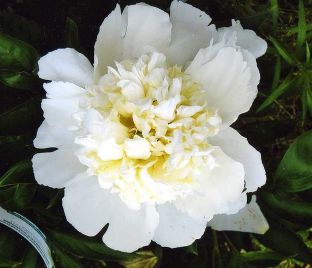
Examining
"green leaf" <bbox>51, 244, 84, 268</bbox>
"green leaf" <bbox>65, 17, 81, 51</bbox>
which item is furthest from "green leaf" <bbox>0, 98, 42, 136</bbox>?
"green leaf" <bbox>51, 244, 84, 268</bbox>

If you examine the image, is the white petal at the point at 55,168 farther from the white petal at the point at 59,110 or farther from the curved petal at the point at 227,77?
the curved petal at the point at 227,77

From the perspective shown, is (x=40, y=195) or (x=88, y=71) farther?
(x=40, y=195)

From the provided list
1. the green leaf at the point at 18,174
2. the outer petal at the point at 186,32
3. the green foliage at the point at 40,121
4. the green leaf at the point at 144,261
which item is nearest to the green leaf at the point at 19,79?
the green foliage at the point at 40,121

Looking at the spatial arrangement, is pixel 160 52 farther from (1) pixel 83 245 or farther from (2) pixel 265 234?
(2) pixel 265 234

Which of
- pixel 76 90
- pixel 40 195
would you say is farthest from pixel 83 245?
pixel 76 90

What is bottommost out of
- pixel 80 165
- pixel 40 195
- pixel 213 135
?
pixel 40 195

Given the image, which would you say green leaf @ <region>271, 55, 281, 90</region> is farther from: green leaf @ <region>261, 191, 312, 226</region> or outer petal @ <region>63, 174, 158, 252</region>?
outer petal @ <region>63, 174, 158, 252</region>

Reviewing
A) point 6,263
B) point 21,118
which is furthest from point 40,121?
point 6,263
